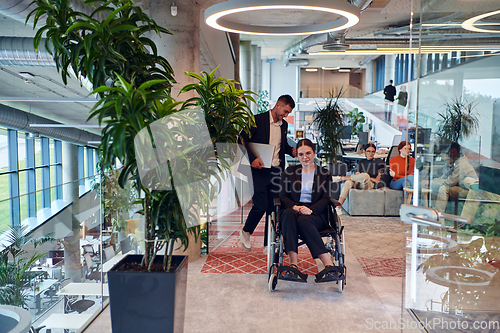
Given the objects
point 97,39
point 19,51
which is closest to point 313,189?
point 97,39

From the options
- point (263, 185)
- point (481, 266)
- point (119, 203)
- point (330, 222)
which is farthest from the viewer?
point (263, 185)

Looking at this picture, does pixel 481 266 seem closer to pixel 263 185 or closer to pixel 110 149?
pixel 110 149

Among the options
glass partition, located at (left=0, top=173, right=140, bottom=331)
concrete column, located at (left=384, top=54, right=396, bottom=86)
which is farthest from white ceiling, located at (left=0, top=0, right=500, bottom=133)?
concrete column, located at (left=384, top=54, right=396, bottom=86)

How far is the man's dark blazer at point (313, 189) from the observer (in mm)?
3600

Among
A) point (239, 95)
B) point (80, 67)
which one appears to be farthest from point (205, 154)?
point (80, 67)

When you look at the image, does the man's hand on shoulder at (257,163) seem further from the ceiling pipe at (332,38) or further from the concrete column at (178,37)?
the ceiling pipe at (332,38)

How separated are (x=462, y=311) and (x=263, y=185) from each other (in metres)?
2.33

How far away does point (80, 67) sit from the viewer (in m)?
2.00

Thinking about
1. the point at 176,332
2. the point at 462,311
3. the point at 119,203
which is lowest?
the point at 176,332

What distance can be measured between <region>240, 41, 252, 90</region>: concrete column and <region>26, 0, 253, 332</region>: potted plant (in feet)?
46.2

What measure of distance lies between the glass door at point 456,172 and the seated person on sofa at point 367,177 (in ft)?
13.2

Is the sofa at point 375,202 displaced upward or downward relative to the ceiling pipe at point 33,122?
downward

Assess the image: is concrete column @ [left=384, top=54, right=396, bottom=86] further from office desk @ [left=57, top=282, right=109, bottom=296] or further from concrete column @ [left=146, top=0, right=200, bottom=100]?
office desk @ [left=57, top=282, right=109, bottom=296]

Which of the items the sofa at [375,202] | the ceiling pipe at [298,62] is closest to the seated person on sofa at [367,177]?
the sofa at [375,202]
